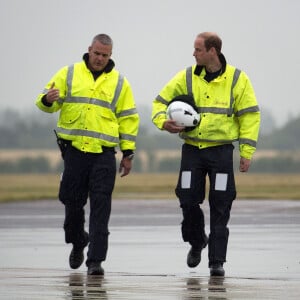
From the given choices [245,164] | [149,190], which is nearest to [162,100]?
[245,164]

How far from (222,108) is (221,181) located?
2.06 ft

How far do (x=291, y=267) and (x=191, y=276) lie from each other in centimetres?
112

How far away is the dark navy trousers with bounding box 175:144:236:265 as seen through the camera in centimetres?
1336

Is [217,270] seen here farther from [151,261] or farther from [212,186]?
[151,261]

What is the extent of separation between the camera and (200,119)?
44.0 feet

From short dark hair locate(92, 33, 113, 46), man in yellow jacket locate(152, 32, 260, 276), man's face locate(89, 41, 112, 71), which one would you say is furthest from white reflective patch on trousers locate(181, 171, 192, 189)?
short dark hair locate(92, 33, 113, 46)

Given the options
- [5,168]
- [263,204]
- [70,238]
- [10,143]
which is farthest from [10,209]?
[10,143]

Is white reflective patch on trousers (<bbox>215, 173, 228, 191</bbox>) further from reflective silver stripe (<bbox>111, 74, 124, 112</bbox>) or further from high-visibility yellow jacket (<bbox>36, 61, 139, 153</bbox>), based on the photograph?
reflective silver stripe (<bbox>111, 74, 124, 112</bbox>)

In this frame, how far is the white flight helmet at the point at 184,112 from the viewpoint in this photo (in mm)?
13227

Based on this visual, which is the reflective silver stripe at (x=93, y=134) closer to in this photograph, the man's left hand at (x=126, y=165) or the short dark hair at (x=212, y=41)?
the man's left hand at (x=126, y=165)

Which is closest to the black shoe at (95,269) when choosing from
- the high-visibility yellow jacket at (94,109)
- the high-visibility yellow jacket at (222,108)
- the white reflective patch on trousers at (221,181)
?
the high-visibility yellow jacket at (94,109)

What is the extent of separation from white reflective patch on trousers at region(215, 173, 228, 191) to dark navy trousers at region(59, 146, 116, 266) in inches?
34.7

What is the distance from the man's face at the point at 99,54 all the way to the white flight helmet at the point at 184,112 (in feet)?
2.31

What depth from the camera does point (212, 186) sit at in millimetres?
13406
